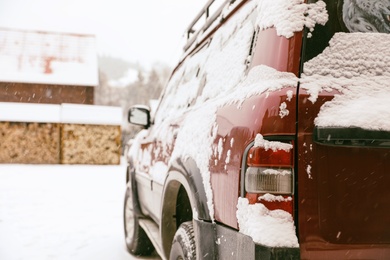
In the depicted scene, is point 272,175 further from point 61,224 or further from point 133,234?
point 61,224

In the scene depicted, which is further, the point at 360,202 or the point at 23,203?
the point at 23,203

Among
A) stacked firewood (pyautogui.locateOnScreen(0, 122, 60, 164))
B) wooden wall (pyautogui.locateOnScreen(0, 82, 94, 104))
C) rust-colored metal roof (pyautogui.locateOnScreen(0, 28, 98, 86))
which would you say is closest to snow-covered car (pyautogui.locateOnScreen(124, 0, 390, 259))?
stacked firewood (pyautogui.locateOnScreen(0, 122, 60, 164))

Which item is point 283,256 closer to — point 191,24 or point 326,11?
point 326,11

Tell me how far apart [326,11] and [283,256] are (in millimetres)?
977

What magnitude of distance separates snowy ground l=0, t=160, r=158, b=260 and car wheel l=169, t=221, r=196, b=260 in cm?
259

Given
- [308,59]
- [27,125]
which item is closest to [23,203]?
[308,59]

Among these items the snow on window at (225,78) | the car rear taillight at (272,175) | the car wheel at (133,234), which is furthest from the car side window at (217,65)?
the car wheel at (133,234)

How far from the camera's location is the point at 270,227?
162 cm

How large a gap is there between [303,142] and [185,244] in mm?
1017

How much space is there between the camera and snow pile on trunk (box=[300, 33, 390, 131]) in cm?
165

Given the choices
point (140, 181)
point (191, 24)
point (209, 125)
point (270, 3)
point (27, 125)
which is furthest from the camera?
point (27, 125)

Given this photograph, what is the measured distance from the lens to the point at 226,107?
2.02 meters

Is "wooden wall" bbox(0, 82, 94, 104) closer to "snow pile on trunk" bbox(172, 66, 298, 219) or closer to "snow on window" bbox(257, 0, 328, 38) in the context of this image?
"snow pile on trunk" bbox(172, 66, 298, 219)

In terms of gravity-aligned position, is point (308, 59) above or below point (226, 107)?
above
